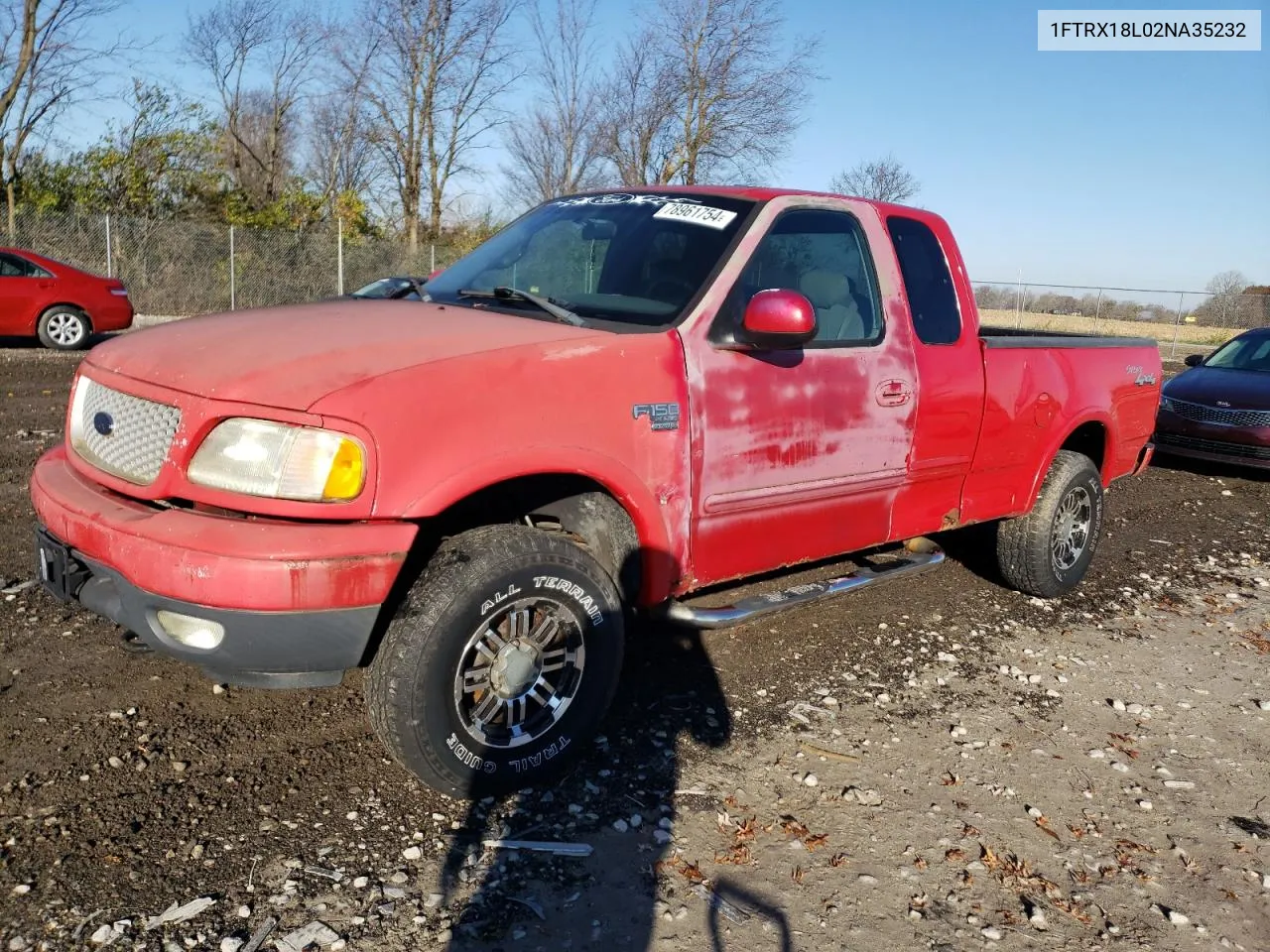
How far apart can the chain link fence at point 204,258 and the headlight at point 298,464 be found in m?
19.1

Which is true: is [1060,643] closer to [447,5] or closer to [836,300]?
[836,300]

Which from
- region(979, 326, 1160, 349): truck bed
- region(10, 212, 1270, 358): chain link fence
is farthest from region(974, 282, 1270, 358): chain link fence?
region(979, 326, 1160, 349): truck bed

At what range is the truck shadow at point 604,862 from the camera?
8.60 feet

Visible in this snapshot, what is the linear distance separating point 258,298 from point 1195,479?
18.6 metres

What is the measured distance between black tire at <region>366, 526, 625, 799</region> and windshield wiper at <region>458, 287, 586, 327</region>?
2.65 feet

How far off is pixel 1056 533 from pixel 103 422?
181 inches

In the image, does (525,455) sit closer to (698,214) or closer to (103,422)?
(103,422)

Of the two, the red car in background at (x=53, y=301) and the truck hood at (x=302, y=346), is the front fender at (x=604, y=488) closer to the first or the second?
A: the truck hood at (x=302, y=346)

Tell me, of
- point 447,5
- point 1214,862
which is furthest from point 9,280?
point 447,5

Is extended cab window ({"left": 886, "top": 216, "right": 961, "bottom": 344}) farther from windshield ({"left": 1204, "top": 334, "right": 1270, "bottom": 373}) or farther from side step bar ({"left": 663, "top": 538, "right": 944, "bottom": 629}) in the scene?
windshield ({"left": 1204, "top": 334, "right": 1270, "bottom": 373})

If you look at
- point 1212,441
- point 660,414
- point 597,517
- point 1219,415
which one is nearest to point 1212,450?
point 1212,441

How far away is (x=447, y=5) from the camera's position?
27.7 meters

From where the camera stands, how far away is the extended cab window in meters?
4.50

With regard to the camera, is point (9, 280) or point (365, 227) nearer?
point (9, 280)
